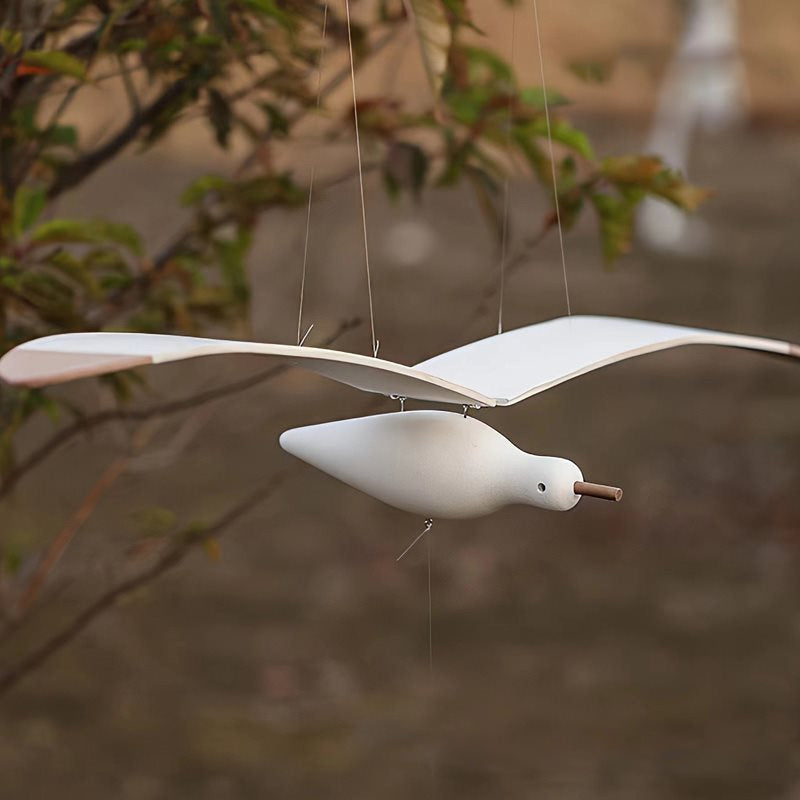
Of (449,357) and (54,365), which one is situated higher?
(54,365)

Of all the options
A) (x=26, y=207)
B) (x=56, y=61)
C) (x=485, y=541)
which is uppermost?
(x=56, y=61)

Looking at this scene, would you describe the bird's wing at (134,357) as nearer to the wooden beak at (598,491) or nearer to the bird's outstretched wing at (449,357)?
the bird's outstretched wing at (449,357)

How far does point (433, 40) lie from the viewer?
0.84 m

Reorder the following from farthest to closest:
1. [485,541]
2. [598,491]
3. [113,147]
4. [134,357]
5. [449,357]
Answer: [485,541] < [113,147] < [449,357] < [598,491] < [134,357]

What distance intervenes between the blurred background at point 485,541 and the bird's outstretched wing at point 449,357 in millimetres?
929

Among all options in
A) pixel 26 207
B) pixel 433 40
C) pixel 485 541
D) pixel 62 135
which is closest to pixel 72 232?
pixel 26 207

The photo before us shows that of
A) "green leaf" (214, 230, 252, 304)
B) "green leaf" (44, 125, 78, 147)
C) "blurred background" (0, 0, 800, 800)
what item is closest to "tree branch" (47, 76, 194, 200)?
"green leaf" (44, 125, 78, 147)

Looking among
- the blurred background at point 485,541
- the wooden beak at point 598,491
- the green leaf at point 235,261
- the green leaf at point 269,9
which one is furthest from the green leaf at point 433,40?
the blurred background at point 485,541

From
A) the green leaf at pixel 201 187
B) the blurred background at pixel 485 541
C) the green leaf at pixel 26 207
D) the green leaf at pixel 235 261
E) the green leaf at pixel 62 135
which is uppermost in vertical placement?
the green leaf at pixel 62 135

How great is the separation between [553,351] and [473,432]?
74mm

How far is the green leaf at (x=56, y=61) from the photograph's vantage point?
35.4 inches

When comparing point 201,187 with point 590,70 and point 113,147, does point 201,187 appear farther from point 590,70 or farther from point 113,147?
point 590,70

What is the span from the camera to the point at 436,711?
2461 mm

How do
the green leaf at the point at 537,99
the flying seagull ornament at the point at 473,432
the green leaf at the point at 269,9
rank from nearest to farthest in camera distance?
the flying seagull ornament at the point at 473,432, the green leaf at the point at 269,9, the green leaf at the point at 537,99
